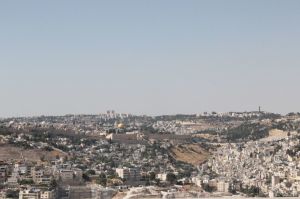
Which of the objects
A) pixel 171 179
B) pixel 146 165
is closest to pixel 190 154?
pixel 146 165

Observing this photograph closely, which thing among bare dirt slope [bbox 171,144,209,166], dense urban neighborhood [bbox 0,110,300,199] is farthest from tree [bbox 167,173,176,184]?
bare dirt slope [bbox 171,144,209,166]

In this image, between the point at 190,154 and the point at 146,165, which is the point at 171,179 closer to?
the point at 146,165

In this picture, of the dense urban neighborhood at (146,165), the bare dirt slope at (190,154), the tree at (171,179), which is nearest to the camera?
the dense urban neighborhood at (146,165)

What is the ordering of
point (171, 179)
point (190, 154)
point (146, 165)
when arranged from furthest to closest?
point (190, 154) → point (146, 165) → point (171, 179)

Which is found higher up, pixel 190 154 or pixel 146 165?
pixel 190 154

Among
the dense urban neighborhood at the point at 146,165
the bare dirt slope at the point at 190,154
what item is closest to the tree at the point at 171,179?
the dense urban neighborhood at the point at 146,165

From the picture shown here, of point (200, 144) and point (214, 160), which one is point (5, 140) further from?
point (200, 144)

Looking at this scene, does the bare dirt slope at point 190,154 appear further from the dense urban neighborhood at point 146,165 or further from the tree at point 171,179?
the tree at point 171,179

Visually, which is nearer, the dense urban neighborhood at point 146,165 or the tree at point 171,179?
the dense urban neighborhood at point 146,165
